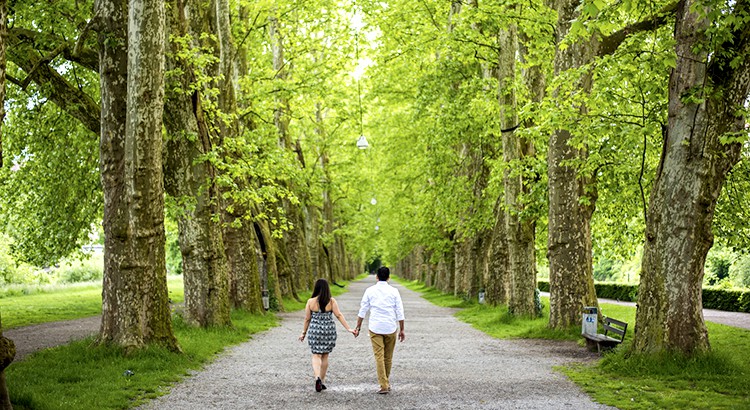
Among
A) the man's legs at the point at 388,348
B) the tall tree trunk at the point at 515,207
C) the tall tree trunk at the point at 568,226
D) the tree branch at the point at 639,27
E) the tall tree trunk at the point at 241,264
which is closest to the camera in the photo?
the man's legs at the point at 388,348

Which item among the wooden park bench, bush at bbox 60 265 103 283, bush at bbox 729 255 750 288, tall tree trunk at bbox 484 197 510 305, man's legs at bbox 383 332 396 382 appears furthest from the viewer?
bush at bbox 60 265 103 283

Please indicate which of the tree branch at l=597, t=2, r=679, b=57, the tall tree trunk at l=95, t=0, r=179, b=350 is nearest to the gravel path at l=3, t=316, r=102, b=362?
the tall tree trunk at l=95, t=0, r=179, b=350

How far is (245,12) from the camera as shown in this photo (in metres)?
26.3

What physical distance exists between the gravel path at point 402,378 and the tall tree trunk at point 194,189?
1.57m

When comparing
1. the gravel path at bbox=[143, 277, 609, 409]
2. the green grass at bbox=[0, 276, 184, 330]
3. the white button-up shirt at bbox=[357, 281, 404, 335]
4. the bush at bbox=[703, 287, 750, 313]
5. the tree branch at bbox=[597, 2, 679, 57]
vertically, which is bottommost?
the bush at bbox=[703, 287, 750, 313]

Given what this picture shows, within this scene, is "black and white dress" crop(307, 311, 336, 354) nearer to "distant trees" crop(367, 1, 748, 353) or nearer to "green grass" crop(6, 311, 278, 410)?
"green grass" crop(6, 311, 278, 410)

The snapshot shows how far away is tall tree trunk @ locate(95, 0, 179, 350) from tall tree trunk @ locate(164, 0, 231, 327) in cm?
310

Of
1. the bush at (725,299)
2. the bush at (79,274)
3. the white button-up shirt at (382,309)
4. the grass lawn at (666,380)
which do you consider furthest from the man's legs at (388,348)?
the bush at (79,274)

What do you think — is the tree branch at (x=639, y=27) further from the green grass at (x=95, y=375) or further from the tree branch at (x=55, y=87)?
the tree branch at (x=55, y=87)

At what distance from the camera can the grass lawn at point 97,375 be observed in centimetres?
856

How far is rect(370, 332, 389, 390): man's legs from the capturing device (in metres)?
9.87

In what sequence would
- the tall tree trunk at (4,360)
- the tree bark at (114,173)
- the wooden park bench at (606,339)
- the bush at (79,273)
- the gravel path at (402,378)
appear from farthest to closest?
the bush at (79,273) < the wooden park bench at (606,339) < the tree bark at (114,173) < the gravel path at (402,378) < the tall tree trunk at (4,360)

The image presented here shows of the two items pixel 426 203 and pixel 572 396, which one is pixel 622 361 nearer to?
pixel 572 396

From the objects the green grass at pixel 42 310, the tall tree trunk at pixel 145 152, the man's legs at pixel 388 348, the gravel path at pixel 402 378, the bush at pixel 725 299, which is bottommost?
the bush at pixel 725 299
